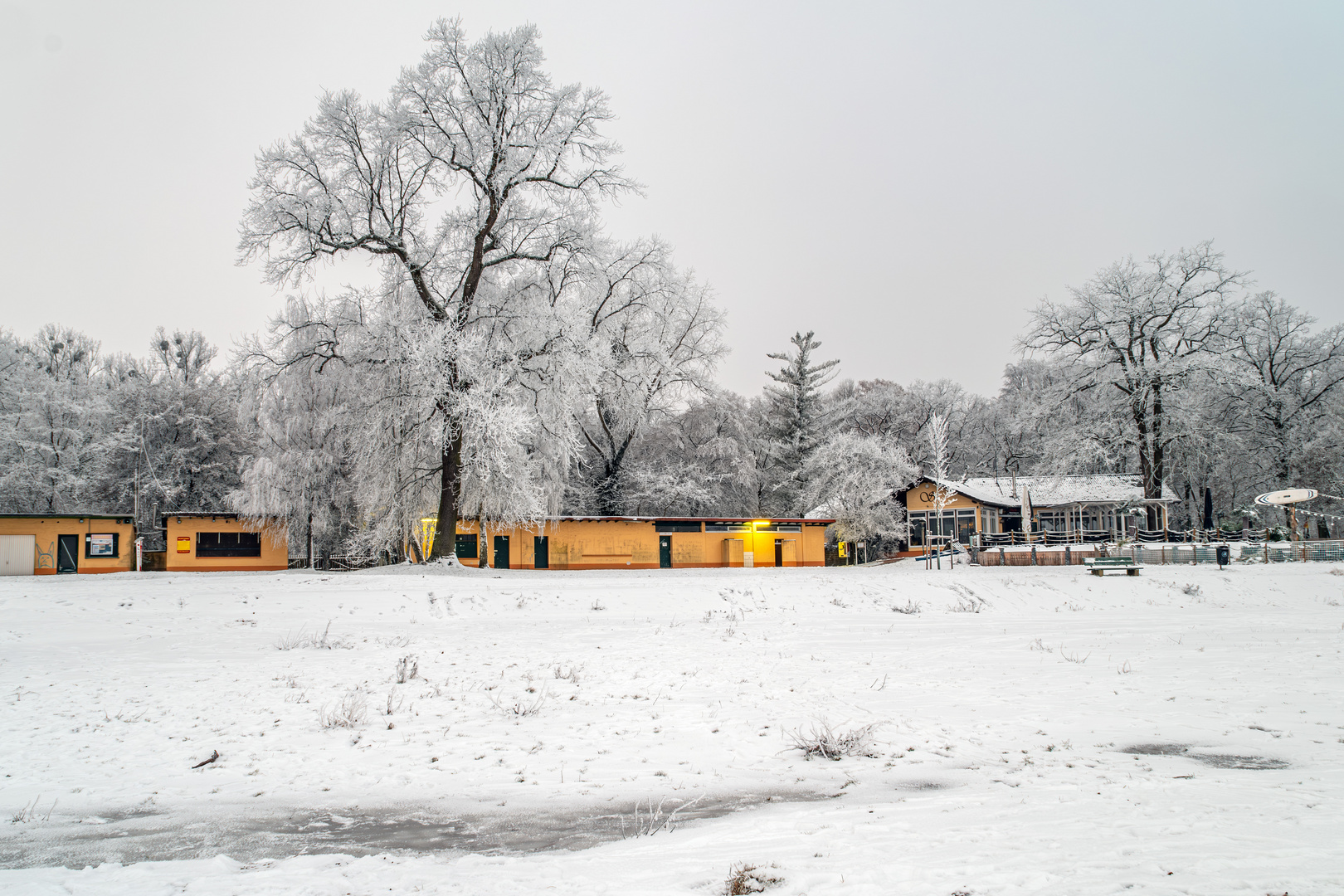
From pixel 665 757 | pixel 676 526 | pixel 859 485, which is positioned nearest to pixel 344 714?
pixel 665 757

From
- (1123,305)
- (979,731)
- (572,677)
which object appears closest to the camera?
(979,731)

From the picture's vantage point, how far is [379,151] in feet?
93.7

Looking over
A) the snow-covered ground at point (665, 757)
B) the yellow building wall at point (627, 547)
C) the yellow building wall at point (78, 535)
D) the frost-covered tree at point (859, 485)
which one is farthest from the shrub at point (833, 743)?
the frost-covered tree at point (859, 485)

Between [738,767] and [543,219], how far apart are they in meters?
25.7

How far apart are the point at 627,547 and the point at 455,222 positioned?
54.8 ft

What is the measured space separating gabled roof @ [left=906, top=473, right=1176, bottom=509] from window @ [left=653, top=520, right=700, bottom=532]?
15696 mm

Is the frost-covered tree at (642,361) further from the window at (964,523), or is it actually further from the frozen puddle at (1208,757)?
the frozen puddle at (1208,757)

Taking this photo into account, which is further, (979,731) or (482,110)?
(482,110)

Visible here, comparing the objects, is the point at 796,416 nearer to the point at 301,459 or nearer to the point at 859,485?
the point at 859,485

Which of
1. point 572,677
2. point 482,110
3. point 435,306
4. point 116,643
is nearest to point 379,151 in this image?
point 482,110

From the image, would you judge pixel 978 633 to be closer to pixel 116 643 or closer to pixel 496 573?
pixel 116 643

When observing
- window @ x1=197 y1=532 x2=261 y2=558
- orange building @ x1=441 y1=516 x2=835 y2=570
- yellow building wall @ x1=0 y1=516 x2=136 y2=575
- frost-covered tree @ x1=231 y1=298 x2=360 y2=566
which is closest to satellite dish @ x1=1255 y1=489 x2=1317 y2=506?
orange building @ x1=441 y1=516 x2=835 y2=570

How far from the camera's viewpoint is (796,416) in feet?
181

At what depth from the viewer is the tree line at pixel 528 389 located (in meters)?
27.9
